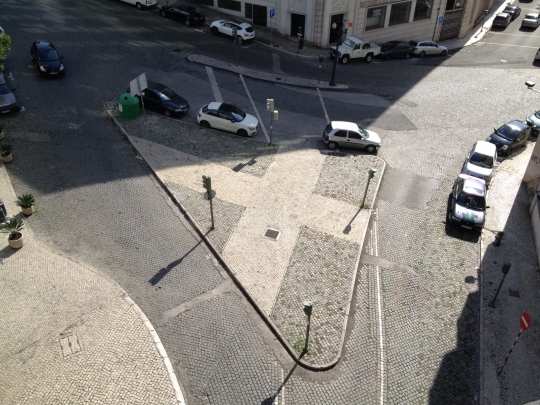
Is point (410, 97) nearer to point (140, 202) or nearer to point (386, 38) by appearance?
point (386, 38)

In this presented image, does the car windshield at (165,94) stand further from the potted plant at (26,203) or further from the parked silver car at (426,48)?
the parked silver car at (426,48)

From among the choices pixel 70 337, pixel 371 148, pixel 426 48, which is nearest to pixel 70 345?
pixel 70 337

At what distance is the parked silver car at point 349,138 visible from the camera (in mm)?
24328

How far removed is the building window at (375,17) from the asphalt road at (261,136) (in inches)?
162

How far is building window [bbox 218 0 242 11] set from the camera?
1586 inches

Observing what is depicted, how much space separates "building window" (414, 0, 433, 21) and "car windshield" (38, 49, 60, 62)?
2863 centimetres

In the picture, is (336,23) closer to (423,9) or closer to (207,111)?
(423,9)

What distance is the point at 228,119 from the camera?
2492 cm

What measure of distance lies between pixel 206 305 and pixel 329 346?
14.5 feet

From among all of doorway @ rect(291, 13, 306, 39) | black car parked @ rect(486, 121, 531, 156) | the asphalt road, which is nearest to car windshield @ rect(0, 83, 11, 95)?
the asphalt road

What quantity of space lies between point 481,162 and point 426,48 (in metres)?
17.5

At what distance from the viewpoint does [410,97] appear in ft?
102

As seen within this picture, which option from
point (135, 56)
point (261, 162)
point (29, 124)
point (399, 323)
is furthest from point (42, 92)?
point (399, 323)

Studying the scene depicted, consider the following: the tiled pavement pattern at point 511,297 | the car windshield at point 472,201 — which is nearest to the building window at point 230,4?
the tiled pavement pattern at point 511,297
